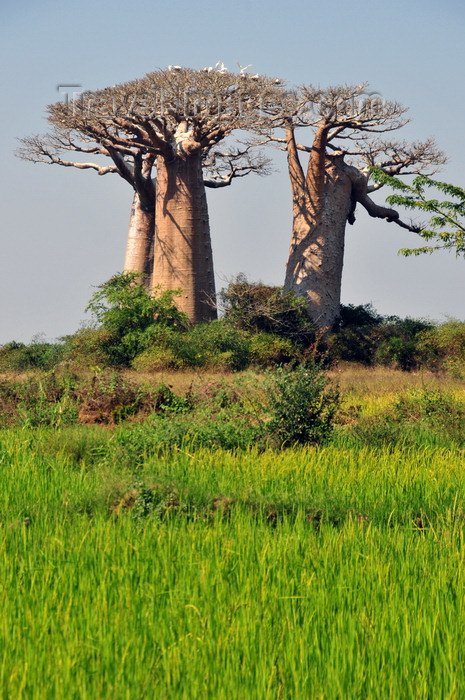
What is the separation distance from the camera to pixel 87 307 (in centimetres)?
2258

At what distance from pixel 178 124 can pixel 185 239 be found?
11.7 feet

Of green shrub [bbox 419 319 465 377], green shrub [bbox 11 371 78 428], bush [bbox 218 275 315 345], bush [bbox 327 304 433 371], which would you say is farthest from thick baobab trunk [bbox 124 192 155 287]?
green shrub [bbox 11 371 78 428]

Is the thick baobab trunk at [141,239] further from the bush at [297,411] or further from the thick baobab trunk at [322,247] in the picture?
the bush at [297,411]

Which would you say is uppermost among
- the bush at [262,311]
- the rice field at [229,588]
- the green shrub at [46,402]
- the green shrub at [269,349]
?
the bush at [262,311]

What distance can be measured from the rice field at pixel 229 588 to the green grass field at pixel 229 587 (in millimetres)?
13

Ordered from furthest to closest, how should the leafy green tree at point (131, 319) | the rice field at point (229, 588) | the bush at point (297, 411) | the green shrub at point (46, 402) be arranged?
the leafy green tree at point (131, 319), the green shrub at point (46, 402), the bush at point (297, 411), the rice field at point (229, 588)

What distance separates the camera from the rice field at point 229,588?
2826 mm

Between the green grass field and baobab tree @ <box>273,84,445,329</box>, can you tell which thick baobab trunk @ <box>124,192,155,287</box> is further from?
the green grass field

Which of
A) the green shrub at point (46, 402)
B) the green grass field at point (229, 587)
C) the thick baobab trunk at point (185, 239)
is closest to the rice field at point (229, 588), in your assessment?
the green grass field at point (229, 587)

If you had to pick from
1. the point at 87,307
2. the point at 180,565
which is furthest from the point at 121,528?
the point at 87,307

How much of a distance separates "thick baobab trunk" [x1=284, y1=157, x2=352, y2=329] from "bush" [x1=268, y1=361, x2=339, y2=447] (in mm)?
16033

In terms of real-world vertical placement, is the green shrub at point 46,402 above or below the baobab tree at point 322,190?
below

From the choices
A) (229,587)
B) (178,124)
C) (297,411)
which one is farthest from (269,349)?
(229,587)

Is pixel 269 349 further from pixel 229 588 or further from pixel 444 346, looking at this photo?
pixel 229 588
